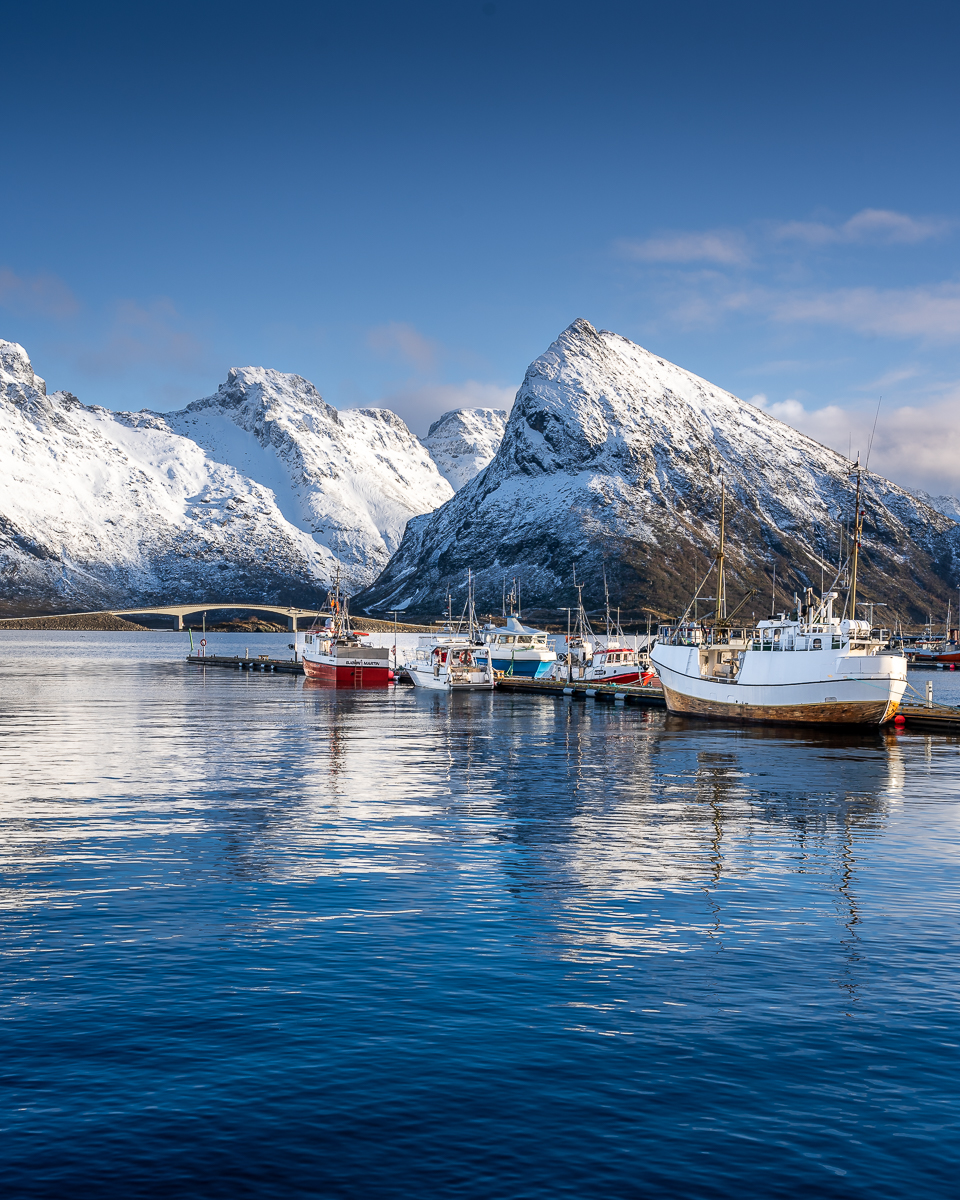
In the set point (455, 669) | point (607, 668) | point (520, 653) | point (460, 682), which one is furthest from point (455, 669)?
point (520, 653)

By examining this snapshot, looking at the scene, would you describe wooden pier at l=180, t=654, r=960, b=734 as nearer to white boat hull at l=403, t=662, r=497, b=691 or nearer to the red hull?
white boat hull at l=403, t=662, r=497, b=691

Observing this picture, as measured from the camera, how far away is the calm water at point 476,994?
15.9 meters

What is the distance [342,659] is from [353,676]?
718 cm

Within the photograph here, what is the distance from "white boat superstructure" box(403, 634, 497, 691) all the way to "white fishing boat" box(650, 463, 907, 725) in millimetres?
42867

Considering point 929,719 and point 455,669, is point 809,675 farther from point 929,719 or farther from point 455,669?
point 455,669

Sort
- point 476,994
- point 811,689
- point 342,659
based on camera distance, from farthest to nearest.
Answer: point 342,659
point 811,689
point 476,994

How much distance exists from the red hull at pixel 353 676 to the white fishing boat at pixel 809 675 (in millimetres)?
61454

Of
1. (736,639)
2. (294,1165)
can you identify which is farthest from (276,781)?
(736,639)

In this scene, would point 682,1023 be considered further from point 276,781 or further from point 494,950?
point 276,781

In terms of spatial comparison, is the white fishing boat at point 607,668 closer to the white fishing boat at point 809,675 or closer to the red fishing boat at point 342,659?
the red fishing boat at point 342,659

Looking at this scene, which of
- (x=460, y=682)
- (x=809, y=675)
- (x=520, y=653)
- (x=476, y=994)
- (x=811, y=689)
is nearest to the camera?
(x=476, y=994)

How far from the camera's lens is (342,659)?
157m

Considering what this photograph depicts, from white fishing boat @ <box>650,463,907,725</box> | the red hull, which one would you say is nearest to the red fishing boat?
the red hull

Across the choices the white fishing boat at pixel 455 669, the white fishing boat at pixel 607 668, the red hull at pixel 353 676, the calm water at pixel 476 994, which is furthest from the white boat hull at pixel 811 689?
the red hull at pixel 353 676
